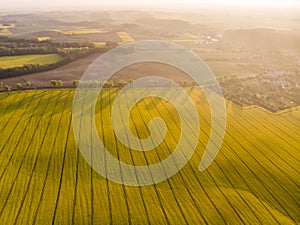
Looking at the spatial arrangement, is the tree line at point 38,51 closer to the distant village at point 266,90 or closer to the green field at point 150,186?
the green field at point 150,186

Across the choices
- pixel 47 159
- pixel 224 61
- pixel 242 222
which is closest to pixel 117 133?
pixel 47 159

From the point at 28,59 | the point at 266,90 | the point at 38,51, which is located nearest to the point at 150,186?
the point at 266,90

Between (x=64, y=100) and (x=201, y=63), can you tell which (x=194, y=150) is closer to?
(x=64, y=100)

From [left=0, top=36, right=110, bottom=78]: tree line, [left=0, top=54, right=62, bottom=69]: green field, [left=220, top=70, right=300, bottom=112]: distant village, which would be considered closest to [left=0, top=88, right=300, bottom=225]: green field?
[left=220, top=70, right=300, bottom=112]: distant village

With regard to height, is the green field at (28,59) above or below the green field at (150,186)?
above

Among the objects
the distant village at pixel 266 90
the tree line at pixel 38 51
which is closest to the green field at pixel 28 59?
the tree line at pixel 38 51

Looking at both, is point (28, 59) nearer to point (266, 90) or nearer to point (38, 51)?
point (38, 51)
